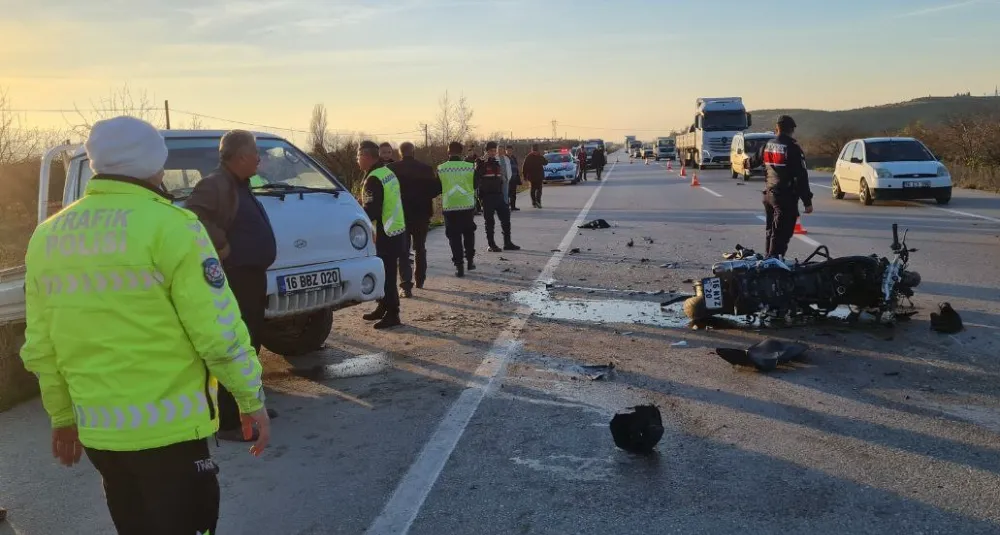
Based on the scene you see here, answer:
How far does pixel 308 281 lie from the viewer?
6.09 metres

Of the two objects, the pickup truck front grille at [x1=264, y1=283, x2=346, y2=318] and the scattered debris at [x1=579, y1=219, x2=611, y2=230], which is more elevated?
A: the pickup truck front grille at [x1=264, y1=283, x2=346, y2=318]

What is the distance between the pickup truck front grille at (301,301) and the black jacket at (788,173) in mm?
5948

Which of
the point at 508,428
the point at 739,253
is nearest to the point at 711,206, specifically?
the point at 739,253

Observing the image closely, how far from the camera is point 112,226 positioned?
221cm

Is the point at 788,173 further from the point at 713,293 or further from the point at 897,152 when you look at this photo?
the point at 897,152

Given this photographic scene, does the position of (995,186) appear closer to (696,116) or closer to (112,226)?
(696,116)

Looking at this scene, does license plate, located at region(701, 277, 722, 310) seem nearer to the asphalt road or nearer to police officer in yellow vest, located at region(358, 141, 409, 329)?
the asphalt road

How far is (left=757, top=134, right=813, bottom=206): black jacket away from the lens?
32.2 feet

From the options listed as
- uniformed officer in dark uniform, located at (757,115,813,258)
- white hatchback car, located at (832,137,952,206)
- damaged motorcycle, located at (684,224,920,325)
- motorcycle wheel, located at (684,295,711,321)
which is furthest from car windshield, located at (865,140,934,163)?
motorcycle wheel, located at (684,295,711,321)

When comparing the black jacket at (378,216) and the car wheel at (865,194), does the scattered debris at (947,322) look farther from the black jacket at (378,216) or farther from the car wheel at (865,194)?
the car wheel at (865,194)

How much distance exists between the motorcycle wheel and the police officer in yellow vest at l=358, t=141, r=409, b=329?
285 centimetres

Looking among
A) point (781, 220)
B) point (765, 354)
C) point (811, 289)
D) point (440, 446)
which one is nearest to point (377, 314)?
point (440, 446)

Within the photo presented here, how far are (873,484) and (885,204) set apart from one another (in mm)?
17345

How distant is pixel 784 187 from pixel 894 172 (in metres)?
10.4
